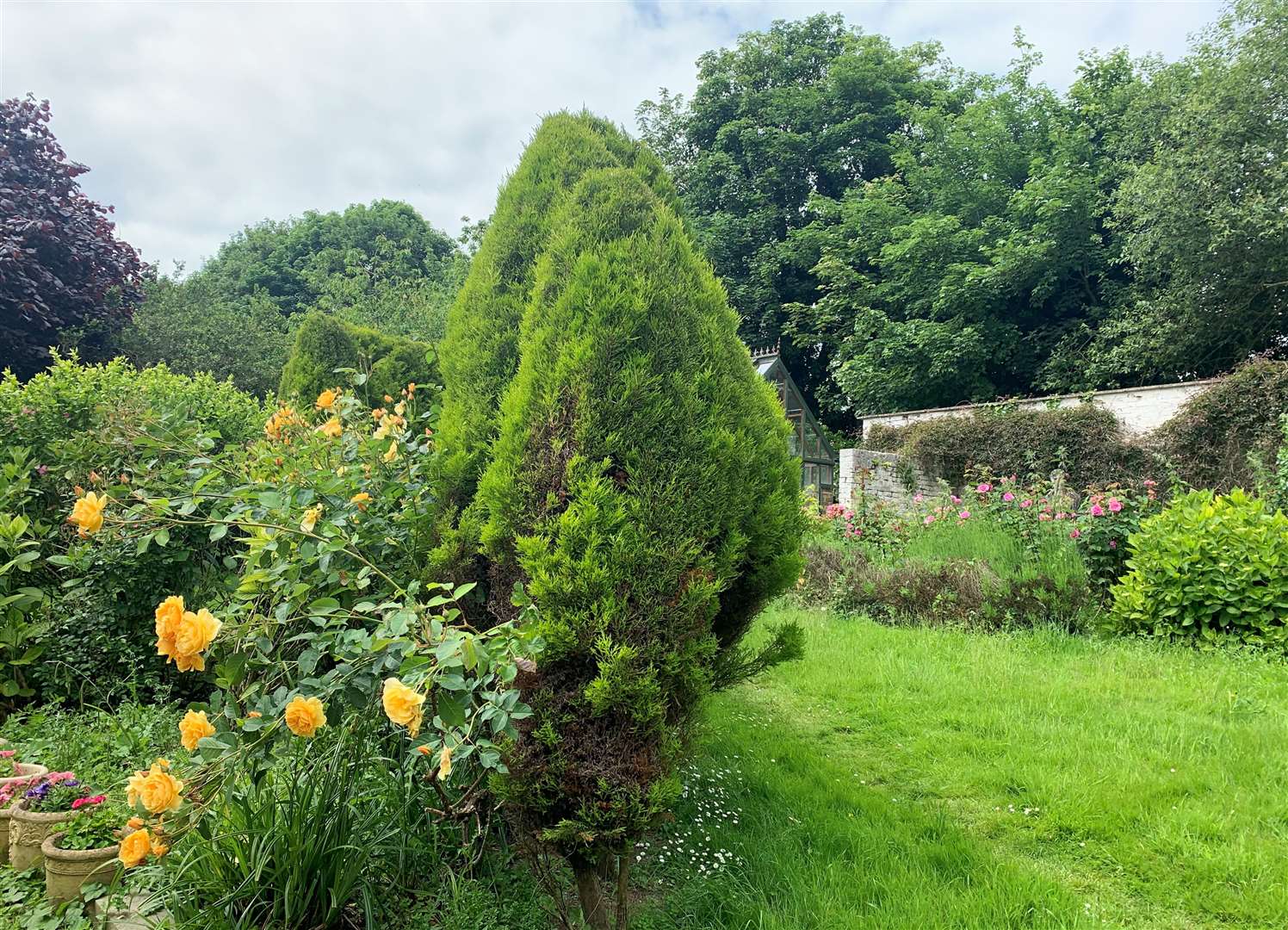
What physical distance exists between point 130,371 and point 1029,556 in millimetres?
7356

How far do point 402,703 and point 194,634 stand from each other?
0.53 metres

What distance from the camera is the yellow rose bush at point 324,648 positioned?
134 centimetres

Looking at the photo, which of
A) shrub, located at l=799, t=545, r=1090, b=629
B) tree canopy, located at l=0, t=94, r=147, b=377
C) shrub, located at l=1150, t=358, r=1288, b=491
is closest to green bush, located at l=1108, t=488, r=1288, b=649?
shrub, located at l=799, t=545, r=1090, b=629

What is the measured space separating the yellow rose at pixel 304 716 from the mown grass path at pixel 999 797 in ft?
3.80

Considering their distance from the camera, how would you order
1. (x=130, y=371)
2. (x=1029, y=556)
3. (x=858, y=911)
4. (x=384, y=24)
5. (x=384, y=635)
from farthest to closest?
(x=1029, y=556), (x=130, y=371), (x=384, y=24), (x=858, y=911), (x=384, y=635)

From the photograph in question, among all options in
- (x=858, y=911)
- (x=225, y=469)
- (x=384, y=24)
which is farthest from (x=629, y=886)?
(x=384, y=24)

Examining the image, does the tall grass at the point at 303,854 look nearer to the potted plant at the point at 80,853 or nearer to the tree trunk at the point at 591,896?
the potted plant at the point at 80,853

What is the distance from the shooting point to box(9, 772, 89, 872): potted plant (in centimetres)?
197

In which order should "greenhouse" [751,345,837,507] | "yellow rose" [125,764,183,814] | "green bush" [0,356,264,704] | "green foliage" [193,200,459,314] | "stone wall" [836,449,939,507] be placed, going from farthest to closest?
"green foliage" [193,200,459,314] → "greenhouse" [751,345,837,507] → "stone wall" [836,449,939,507] → "green bush" [0,356,264,704] → "yellow rose" [125,764,183,814]

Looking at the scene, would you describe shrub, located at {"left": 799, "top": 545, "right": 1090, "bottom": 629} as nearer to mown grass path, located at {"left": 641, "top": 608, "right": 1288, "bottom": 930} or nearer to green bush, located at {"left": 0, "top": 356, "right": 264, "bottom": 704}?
mown grass path, located at {"left": 641, "top": 608, "right": 1288, "bottom": 930}

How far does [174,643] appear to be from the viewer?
1391 millimetres

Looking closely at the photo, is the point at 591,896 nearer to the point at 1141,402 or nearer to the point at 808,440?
the point at 1141,402

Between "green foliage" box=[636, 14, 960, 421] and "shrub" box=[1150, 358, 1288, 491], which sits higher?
"green foliage" box=[636, 14, 960, 421]

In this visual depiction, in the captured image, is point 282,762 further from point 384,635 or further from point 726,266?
point 726,266
